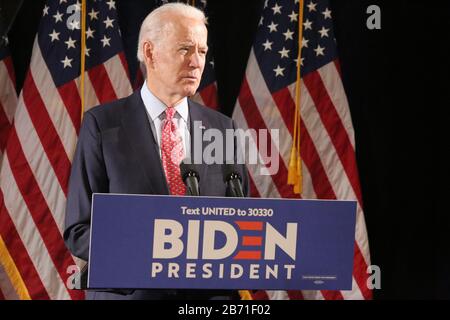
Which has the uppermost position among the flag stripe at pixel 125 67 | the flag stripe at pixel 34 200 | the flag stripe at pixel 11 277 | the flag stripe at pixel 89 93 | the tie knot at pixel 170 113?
the flag stripe at pixel 125 67

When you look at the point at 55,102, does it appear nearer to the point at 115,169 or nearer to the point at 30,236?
the point at 30,236

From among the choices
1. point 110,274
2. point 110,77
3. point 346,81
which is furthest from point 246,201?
point 346,81

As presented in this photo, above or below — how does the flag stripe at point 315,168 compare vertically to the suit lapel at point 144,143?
below

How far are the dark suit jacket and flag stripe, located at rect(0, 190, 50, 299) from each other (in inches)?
34.5

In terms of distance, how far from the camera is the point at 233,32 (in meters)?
4.66

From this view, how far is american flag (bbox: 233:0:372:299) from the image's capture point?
4.56m

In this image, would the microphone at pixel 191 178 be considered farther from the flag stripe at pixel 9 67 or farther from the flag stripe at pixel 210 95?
the flag stripe at pixel 9 67

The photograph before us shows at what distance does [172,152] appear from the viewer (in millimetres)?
3549

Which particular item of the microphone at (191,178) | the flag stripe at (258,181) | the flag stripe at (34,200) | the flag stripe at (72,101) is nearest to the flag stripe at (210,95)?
the flag stripe at (258,181)

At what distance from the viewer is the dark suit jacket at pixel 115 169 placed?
3443 millimetres

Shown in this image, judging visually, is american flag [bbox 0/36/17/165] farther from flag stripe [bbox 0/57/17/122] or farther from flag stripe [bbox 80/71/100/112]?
flag stripe [bbox 80/71/100/112]

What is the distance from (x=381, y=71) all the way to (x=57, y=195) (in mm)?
2000

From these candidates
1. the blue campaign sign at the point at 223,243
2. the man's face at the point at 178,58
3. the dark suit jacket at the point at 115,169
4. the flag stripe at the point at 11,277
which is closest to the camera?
the blue campaign sign at the point at 223,243

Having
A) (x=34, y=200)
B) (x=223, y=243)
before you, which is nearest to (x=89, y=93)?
(x=34, y=200)
